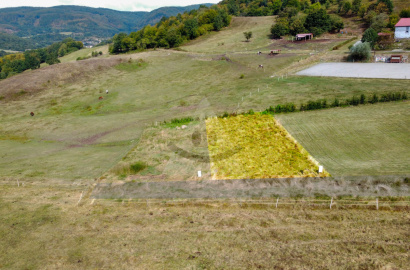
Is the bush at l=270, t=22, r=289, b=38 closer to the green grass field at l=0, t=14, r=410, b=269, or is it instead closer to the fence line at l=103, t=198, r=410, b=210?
the green grass field at l=0, t=14, r=410, b=269

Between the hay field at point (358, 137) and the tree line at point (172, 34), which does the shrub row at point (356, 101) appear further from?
the tree line at point (172, 34)

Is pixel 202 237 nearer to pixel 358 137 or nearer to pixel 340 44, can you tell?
pixel 358 137

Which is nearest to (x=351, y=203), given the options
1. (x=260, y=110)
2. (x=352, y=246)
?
(x=352, y=246)

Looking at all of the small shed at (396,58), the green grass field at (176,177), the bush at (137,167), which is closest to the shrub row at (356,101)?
the green grass field at (176,177)

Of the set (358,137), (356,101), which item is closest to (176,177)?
(358,137)

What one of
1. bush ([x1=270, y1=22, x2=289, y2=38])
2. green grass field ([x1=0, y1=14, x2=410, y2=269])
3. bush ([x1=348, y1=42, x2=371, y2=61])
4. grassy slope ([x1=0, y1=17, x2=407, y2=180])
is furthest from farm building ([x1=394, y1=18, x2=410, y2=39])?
green grass field ([x1=0, y1=14, x2=410, y2=269])

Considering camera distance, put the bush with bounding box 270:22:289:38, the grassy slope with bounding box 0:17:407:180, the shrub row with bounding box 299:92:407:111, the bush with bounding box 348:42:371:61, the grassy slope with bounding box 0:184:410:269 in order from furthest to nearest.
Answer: the bush with bounding box 270:22:289:38
the bush with bounding box 348:42:371:61
the shrub row with bounding box 299:92:407:111
the grassy slope with bounding box 0:17:407:180
the grassy slope with bounding box 0:184:410:269
